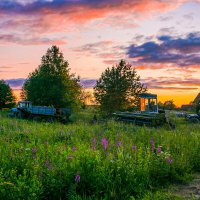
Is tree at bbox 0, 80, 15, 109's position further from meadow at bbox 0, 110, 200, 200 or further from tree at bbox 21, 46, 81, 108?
meadow at bbox 0, 110, 200, 200

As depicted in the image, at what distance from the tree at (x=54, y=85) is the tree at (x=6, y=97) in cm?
1643

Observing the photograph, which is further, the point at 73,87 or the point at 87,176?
the point at 73,87

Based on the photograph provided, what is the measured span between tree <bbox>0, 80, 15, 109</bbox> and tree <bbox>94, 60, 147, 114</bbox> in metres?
29.0

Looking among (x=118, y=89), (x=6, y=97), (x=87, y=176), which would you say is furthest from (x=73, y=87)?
(x=87, y=176)

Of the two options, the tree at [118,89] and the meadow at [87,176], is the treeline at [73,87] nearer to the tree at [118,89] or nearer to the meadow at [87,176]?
the tree at [118,89]

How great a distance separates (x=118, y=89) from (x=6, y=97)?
3177 cm

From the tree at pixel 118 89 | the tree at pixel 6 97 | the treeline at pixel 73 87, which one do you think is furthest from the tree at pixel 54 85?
the tree at pixel 6 97

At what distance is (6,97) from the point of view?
2874 inches

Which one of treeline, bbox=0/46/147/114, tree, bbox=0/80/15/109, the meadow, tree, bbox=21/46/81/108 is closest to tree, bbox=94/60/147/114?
treeline, bbox=0/46/147/114

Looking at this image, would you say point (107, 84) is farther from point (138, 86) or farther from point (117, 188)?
point (117, 188)

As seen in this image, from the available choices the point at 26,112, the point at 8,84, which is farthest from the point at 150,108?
the point at 8,84

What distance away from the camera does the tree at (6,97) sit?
72875 millimetres

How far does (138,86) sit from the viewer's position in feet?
177

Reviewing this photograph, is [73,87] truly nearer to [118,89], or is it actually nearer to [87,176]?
[118,89]
